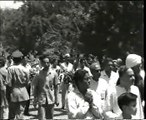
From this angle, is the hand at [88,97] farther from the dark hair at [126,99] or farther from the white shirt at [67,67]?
the white shirt at [67,67]

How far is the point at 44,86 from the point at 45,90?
0.08 m

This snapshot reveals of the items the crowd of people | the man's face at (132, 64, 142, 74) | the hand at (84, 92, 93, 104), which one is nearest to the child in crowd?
the crowd of people

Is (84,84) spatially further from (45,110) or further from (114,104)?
(45,110)

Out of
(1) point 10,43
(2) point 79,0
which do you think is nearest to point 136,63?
(2) point 79,0

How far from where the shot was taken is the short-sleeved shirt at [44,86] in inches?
342

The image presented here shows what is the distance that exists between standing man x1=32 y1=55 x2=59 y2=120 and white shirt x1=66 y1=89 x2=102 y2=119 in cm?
355

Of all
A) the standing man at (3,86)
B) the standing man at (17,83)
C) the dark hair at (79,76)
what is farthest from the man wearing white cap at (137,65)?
the standing man at (3,86)

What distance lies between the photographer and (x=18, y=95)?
346 inches

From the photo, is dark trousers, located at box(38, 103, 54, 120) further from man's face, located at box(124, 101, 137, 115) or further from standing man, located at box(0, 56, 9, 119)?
man's face, located at box(124, 101, 137, 115)

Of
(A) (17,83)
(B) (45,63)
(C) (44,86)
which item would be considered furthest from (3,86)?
(B) (45,63)

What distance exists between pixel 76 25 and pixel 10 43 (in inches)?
1660

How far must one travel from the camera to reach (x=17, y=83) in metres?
8.74

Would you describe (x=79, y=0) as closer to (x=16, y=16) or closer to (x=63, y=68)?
(x=16, y=16)

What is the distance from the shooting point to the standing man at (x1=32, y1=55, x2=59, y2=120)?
28.5 feet
